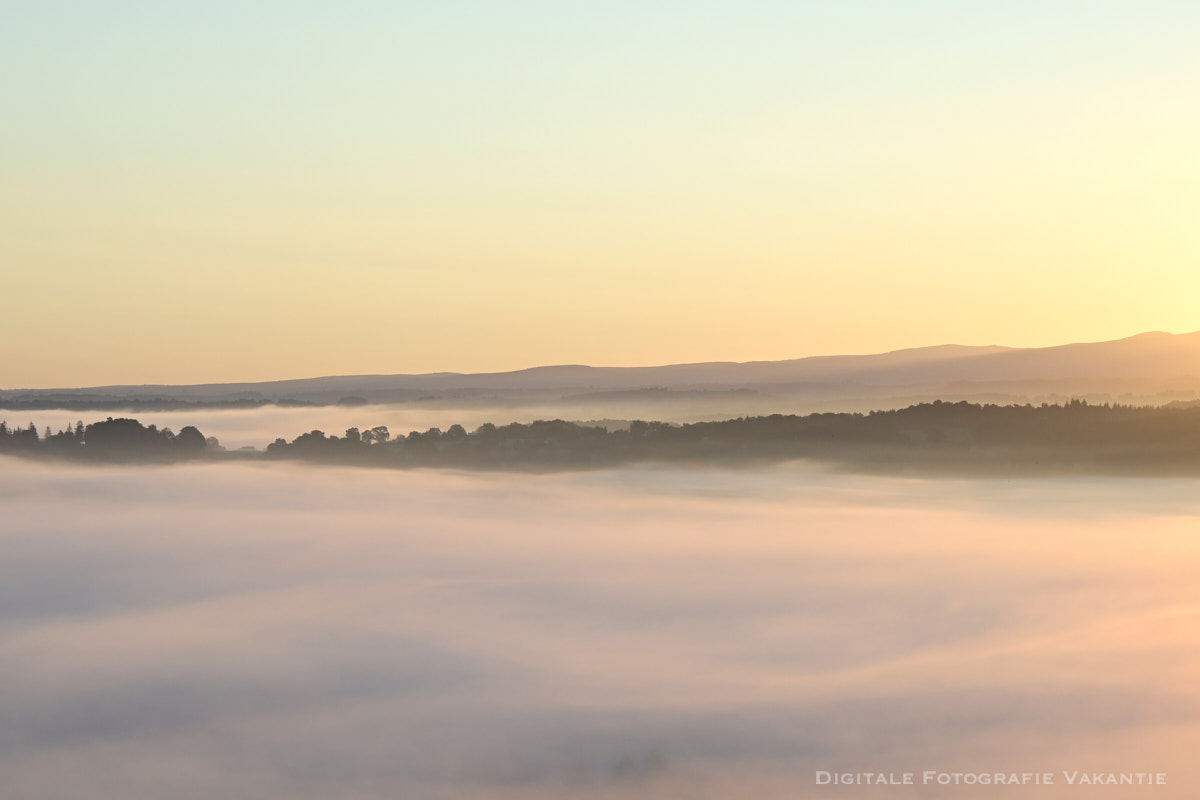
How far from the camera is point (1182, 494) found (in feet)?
419

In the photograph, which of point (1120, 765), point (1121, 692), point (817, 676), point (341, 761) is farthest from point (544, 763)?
point (817, 676)

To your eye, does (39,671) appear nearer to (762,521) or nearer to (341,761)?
(341,761)

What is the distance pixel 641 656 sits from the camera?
93.9m

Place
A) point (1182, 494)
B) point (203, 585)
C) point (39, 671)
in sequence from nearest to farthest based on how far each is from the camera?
1. point (39, 671)
2. point (1182, 494)
3. point (203, 585)

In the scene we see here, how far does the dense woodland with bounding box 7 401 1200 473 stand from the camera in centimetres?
13988

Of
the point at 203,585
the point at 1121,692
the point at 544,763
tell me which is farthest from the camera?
the point at 203,585

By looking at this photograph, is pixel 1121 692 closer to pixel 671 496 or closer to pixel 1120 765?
pixel 1120 765

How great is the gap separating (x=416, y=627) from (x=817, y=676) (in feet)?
152

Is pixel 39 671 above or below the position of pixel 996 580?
below

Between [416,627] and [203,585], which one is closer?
[416,627]

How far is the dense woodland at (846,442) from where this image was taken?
5507 inches

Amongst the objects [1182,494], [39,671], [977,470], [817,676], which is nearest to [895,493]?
[977,470]

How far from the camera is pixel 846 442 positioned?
534ft

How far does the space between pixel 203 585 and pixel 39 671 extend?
3966 centimetres
